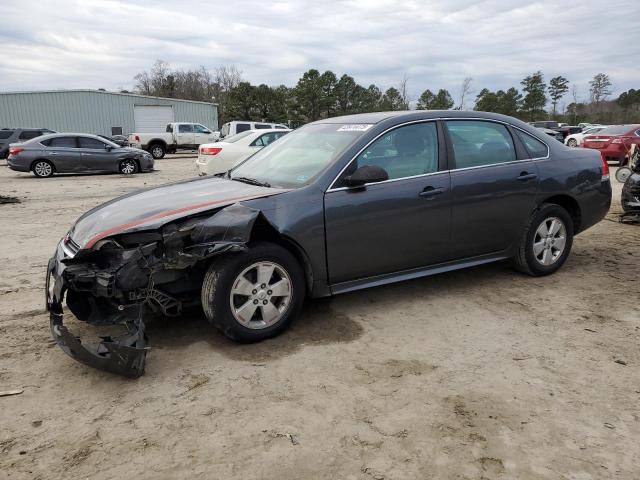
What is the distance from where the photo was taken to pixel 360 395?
3.01 meters

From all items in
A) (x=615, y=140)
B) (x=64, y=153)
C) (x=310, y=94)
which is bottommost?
(x=615, y=140)

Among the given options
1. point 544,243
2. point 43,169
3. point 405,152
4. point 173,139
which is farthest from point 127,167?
point 544,243

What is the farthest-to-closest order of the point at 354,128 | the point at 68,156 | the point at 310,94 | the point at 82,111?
the point at 310,94, the point at 82,111, the point at 68,156, the point at 354,128

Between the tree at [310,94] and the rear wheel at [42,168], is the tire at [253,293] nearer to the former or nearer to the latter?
the rear wheel at [42,168]

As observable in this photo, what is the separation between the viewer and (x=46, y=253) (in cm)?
620

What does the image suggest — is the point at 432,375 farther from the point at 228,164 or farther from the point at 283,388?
the point at 228,164

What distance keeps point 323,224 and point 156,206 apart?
50.9 inches

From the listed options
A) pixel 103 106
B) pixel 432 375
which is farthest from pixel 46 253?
→ pixel 103 106

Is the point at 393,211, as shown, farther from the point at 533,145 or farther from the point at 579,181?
the point at 579,181

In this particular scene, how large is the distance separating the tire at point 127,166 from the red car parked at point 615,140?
53.6 ft

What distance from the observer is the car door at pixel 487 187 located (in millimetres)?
4492

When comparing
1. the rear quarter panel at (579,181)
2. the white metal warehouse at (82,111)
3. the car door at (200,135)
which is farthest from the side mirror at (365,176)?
the white metal warehouse at (82,111)

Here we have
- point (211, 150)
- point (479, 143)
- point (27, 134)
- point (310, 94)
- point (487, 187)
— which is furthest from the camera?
point (310, 94)

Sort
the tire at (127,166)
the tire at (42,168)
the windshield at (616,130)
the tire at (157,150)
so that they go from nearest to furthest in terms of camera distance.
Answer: the tire at (42,168)
the tire at (127,166)
the windshield at (616,130)
the tire at (157,150)
